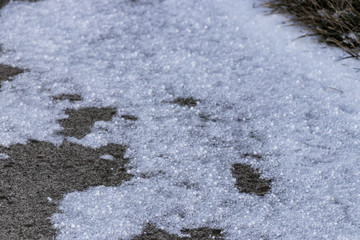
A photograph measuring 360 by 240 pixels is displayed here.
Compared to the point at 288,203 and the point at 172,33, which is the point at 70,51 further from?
the point at 288,203

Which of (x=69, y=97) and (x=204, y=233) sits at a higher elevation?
(x=69, y=97)

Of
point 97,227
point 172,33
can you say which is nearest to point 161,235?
point 97,227

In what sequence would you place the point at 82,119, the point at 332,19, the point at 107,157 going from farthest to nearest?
the point at 332,19 < the point at 82,119 < the point at 107,157

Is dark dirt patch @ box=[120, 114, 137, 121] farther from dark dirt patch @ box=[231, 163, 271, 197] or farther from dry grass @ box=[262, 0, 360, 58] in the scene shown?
dry grass @ box=[262, 0, 360, 58]

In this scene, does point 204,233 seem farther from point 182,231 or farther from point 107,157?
point 107,157

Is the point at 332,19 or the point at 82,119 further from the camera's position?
the point at 332,19

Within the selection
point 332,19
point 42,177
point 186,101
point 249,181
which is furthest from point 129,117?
point 332,19
